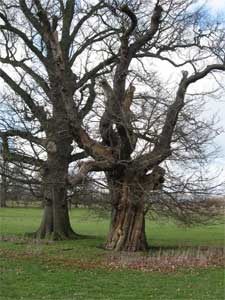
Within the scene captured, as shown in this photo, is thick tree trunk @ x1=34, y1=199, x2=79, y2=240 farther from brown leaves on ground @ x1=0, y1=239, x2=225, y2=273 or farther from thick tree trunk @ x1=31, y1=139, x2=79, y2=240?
brown leaves on ground @ x1=0, y1=239, x2=225, y2=273

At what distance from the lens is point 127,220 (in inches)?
922

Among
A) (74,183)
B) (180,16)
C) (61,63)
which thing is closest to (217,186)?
(74,183)

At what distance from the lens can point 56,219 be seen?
31.9 m

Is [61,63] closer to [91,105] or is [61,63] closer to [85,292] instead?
[91,105]

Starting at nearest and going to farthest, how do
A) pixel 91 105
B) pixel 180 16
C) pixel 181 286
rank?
1. pixel 181 286
2. pixel 91 105
3. pixel 180 16

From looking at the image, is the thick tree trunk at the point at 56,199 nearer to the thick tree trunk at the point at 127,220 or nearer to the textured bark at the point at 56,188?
the textured bark at the point at 56,188

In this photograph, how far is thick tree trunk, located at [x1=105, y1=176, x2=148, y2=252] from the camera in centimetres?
2308

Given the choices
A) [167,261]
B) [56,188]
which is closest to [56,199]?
[56,188]

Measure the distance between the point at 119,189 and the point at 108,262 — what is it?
467cm

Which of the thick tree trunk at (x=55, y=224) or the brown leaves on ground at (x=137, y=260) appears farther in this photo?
the thick tree trunk at (x=55, y=224)

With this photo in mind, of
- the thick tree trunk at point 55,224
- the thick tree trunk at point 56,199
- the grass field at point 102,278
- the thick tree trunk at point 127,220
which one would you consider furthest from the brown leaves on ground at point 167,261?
the thick tree trunk at point 55,224

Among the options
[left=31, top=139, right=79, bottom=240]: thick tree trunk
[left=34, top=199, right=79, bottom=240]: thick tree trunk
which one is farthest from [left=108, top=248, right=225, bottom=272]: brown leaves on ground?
[left=34, top=199, right=79, bottom=240]: thick tree trunk

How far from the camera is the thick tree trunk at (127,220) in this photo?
23078 millimetres

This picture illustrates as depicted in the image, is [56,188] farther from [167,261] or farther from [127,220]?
[167,261]
